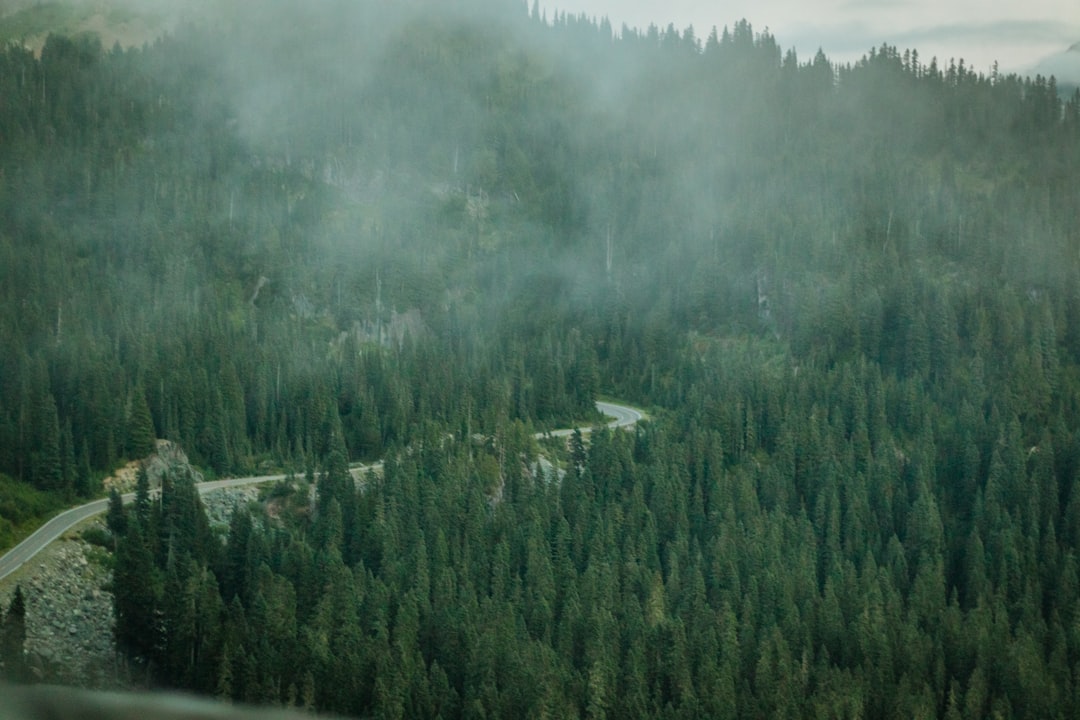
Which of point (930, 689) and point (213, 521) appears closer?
point (930, 689)

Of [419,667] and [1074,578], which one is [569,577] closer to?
[419,667]

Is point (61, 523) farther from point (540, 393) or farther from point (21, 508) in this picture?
point (540, 393)

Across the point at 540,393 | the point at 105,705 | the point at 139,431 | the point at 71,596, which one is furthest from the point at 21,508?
the point at 105,705

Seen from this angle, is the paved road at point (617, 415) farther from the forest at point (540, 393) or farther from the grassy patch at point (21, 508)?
the grassy patch at point (21, 508)

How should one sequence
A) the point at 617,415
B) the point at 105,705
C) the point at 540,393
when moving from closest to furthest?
the point at 105,705 → the point at 540,393 → the point at 617,415

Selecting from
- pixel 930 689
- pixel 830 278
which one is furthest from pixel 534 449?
pixel 830 278

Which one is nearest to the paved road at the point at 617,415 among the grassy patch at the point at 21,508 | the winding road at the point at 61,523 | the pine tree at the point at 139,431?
the winding road at the point at 61,523

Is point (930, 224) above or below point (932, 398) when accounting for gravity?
above

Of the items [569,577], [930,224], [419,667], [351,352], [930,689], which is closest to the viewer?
[419,667]
